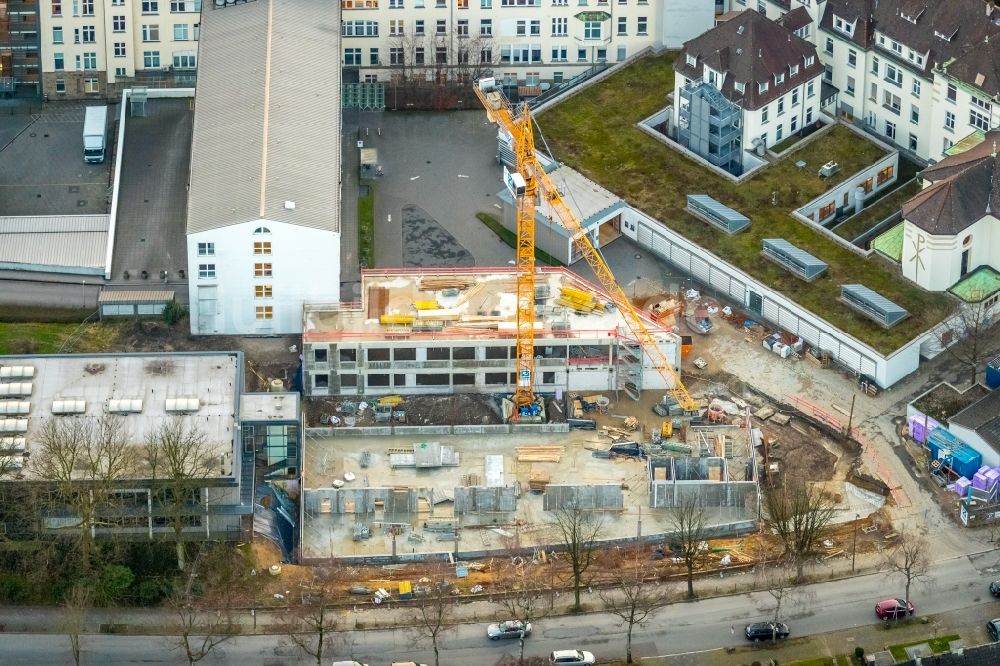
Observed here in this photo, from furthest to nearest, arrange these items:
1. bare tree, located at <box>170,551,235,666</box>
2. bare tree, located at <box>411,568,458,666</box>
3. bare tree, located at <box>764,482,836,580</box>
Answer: bare tree, located at <box>764,482,836,580</box>
bare tree, located at <box>411,568,458,666</box>
bare tree, located at <box>170,551,235,666</box>

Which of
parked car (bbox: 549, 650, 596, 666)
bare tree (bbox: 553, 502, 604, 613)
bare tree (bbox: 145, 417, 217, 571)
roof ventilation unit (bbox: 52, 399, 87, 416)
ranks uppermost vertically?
roof ventilation unit (bbox: 52, 399, 87, 416)

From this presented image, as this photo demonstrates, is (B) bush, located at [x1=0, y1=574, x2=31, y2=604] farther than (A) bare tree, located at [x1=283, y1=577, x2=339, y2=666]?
Yes

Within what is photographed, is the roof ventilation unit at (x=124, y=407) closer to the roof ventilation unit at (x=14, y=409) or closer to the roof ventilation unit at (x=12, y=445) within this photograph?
the roof ventilation unit at (x=14, y=409)

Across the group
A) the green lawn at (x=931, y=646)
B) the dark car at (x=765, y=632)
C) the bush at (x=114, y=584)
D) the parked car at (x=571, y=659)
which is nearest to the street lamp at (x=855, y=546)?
the green lawn at (x=931, y=646)

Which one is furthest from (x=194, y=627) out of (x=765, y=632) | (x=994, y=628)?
(x=994, y=628)

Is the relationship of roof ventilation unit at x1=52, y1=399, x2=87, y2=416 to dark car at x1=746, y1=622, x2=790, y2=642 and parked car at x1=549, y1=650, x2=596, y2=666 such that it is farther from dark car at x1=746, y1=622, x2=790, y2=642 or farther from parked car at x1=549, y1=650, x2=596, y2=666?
dark car at x1=746, y1=622, x2=790, y2=642

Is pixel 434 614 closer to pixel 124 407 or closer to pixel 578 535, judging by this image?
pixel 578 535

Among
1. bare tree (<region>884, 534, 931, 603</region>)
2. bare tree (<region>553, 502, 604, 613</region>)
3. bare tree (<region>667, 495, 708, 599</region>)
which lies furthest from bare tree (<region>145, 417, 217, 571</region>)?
bare tree (<region>884, 534, 931, 603</region>)
